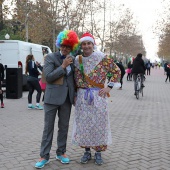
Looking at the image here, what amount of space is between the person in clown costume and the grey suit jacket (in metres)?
0.18

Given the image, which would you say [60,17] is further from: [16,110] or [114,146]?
[114,146]

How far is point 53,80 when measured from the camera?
4113 mm

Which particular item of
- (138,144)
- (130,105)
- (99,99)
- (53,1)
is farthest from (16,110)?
(53,1)

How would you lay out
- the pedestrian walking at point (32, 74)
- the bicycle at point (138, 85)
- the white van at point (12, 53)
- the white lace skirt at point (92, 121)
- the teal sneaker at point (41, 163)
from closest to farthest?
the teal sneaker at point (41, 163), the white lace skirt at point (92, 121), the pedestrian walking at point (32, 74), the bicycle at point (138, 85), the white van at point (12, 53)

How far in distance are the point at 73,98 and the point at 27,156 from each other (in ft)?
4.06

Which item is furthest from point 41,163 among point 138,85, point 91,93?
point 138,85

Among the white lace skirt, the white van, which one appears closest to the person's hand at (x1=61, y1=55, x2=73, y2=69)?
the white lace skirt

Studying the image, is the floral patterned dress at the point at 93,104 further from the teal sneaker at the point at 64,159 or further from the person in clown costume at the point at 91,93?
the teal sneaker at the point at 64,159

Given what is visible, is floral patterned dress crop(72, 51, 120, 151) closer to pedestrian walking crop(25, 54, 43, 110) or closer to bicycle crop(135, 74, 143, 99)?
pedestrian walking crop(25, 54, 43, 110)

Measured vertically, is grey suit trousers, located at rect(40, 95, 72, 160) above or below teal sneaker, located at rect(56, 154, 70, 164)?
above

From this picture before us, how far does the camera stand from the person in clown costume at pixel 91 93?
168 inches

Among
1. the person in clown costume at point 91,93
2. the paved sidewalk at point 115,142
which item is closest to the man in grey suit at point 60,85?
the person in clown costume at point 91,93

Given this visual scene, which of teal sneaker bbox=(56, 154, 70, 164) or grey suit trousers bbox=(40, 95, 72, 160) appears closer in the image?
grey suit trousers bbox=(40, 95, 72, 160)

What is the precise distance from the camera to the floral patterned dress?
4270 mm
